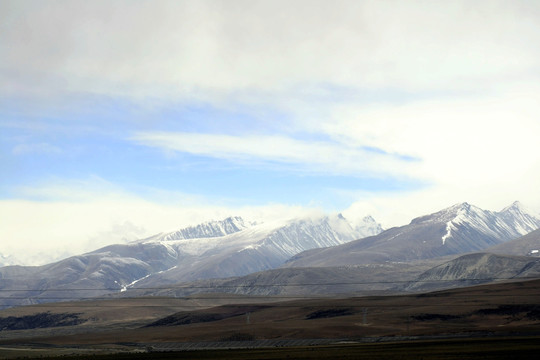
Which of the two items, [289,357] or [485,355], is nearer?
[485,355]

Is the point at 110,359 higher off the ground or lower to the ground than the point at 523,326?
higher

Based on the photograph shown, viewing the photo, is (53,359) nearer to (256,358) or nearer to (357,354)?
(256,358)

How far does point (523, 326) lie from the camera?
198m

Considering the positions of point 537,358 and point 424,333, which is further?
point 424,333

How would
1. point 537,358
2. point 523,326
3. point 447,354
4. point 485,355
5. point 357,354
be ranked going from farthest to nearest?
point 523,326 < point 357,354 < point 447,354 < point 485,355 < point 537,358

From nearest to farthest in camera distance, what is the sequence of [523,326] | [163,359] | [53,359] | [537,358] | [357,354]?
[537,358] < [357,354] < [163,359] < [53,359] < [523,326]

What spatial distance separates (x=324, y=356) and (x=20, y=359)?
3131 inches

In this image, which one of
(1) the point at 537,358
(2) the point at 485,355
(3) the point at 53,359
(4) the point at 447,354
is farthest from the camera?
(3) the point at 53,359

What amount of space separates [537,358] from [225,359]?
193ft

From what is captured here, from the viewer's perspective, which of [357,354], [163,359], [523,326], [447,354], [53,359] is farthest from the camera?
[523,326]

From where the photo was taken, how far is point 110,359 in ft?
454

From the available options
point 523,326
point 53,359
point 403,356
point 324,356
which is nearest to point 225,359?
point 324,356

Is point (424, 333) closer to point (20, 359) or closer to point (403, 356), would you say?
point (403, 356)

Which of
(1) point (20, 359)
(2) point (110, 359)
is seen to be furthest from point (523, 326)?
(1) point (20, 359)
